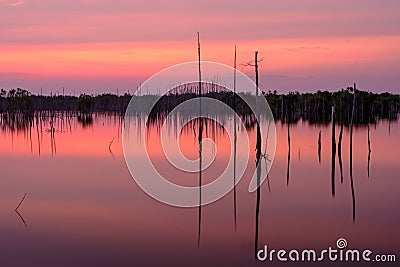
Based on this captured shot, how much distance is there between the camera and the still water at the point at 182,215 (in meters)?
9.91

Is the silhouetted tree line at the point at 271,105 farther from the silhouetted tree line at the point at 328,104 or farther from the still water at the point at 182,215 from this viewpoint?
Answer: the still water at the point at 182,215

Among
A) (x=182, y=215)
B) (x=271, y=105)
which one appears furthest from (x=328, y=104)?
(x=182, y=215)

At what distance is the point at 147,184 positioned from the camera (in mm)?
15953

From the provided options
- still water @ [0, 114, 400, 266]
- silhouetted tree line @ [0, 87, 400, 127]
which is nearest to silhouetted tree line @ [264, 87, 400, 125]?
silhouetted tree line @ [0, 87, 400, 127]

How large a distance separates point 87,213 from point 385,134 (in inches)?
862

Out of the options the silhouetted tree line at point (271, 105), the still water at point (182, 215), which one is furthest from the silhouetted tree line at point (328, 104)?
the still water at point (182, 215)

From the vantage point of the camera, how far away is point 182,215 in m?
12.5

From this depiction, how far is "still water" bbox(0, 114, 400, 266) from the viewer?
32.5 ft

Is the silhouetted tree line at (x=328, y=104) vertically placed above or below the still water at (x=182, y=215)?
above

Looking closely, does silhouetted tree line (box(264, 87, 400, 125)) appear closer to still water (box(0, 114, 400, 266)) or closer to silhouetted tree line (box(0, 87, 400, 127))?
silhouetted tree line (box(0, 87, 400, 127))

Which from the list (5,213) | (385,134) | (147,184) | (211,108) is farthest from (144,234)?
(211,108)

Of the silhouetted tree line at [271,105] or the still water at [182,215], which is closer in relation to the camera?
the still water at [182,215]

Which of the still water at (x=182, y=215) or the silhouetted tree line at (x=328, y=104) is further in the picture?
the silhouetted tree line at (x=328, y=104)

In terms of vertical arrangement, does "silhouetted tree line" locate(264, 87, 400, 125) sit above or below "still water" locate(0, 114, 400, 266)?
above
